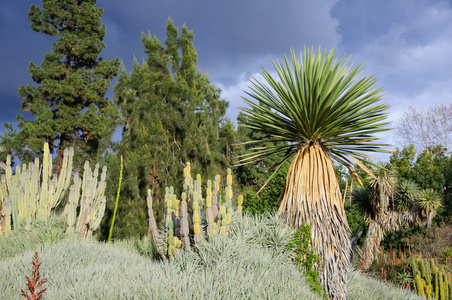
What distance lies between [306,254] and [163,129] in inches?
224

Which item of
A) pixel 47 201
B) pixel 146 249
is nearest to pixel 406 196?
pixel 146 249

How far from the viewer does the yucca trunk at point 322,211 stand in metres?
4.71

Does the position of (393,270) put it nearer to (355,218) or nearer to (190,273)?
(355,218)

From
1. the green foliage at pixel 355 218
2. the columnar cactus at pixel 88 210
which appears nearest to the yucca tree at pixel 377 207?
the green foliage at pixel 355 218

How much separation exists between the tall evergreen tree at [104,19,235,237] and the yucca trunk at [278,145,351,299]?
420 cm

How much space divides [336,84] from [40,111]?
1416cm

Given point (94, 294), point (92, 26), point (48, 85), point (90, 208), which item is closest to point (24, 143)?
point (48, 85)

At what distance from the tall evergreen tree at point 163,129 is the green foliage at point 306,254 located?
4.58 meters

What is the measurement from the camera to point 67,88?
1434 cm

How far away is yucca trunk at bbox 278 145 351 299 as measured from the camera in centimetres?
471

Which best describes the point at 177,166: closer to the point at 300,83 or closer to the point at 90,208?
the point at 90,208

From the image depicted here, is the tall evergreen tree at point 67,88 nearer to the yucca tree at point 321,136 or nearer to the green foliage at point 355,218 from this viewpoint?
the yucca tree at point 321,136

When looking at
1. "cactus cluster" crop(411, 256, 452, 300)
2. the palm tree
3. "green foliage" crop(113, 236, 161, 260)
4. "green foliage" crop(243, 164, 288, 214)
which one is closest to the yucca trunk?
"green foliage" crop(113, 236, 161, 260)

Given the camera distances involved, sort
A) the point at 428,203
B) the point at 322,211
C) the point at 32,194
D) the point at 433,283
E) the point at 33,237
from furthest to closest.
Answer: the point at 428,203 → the point at 433,283 → the point at 32,194 → the point at 33,237 → the point at 322,211
